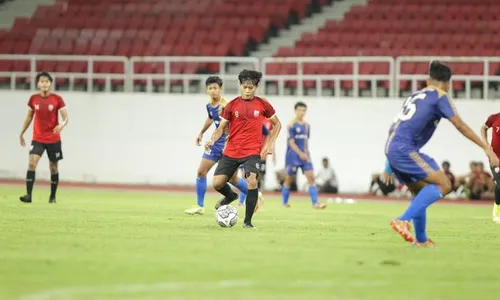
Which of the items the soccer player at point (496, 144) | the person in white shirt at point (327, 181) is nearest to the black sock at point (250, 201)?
the soccer player at point (496, 144)

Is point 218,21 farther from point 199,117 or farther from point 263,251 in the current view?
point 263,251

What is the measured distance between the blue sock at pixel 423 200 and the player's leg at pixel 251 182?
3.12 m

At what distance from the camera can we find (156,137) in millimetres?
35344

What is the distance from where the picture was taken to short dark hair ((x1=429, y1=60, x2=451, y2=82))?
42.3 ft

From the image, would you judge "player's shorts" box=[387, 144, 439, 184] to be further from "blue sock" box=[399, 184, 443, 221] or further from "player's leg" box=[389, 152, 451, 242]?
"blue sock" box=[399, 184, 443, 221]

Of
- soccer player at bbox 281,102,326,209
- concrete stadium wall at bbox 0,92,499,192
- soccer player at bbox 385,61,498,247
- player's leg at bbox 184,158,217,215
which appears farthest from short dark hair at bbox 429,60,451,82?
concrete stadium wall at bbox 0,92,499,192

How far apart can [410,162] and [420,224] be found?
2.32 feet

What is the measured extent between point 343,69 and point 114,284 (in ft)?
81.7

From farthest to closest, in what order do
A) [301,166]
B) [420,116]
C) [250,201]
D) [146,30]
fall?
[146,30] < [301,166] < [250,201] < [420,116]

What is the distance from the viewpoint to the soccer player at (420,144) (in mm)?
12734

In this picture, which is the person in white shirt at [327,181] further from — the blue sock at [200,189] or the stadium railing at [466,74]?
the blue sock at [200,189]

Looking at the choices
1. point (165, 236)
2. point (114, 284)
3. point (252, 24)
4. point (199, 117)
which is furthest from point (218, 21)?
point (114, 284)

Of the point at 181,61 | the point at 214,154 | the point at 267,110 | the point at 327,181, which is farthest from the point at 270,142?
the point at 181,61

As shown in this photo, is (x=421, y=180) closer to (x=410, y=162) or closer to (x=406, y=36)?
(x=410, y=162)
